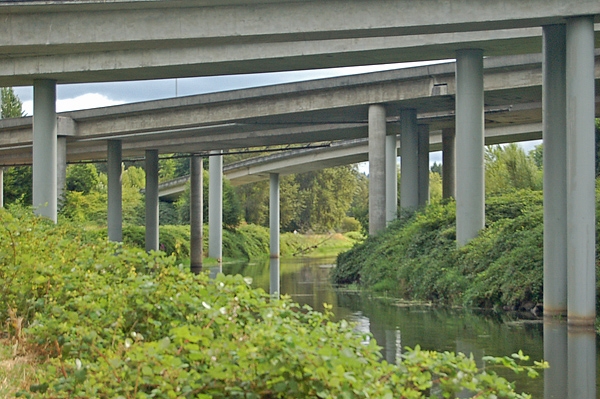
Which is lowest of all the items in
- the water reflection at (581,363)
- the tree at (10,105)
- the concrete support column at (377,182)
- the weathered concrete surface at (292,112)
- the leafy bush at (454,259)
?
the water reflection at (581,363)

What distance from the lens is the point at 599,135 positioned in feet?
161

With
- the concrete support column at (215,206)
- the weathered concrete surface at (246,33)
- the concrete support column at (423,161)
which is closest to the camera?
the weathered concrete surface at (246,33)

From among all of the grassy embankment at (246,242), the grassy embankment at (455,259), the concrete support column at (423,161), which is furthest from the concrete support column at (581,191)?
the grassy embankment at (246,242)

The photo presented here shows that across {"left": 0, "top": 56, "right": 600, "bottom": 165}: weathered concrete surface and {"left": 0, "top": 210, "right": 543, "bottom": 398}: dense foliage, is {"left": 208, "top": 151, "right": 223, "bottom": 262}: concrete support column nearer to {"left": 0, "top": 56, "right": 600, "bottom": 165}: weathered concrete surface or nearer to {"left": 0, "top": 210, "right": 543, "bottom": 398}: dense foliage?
{"left": 0, "top": 56, "right": 600, "bottom": 165}: weathered concrete surface

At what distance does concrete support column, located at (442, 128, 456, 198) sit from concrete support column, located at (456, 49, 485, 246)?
1813 cm

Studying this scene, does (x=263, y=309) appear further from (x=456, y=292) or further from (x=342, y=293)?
(x=342, y=293)

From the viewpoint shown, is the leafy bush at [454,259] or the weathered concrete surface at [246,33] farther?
the leafy bush at [454,259]

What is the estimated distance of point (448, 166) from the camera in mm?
46500

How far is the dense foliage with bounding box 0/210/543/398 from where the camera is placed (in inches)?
257

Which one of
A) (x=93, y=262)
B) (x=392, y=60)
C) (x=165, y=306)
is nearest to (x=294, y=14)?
(x=392, y=60)

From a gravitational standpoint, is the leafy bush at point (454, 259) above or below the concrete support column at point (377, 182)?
below

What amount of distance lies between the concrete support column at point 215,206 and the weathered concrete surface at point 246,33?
97.3ft

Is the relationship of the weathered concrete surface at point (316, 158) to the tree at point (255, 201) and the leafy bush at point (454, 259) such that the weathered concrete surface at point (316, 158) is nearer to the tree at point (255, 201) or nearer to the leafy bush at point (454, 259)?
the tree at point (255, 201)

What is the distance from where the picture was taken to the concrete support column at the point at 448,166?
4575 centimetres
